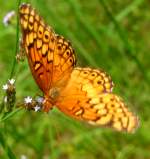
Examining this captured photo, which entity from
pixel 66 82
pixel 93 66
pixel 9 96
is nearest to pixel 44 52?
pixel 66 82

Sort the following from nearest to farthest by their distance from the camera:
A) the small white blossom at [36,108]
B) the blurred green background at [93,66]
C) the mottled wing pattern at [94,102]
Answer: the mottled wing pattern at [94,102] → the small white blossom at [36,108] → the blurred green background at [93,66]

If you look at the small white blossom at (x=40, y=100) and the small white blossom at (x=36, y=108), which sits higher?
the small white blossom at (x=40, y=100)

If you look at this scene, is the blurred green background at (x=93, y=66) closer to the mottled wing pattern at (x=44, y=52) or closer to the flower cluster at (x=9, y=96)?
the mottled wing pattern at (x=44, y=52)

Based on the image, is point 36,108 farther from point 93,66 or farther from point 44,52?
point 93,66

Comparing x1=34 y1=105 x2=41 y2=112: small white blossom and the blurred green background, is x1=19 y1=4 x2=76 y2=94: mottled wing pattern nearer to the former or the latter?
x1=34 y1=105 x2=41 y2=112: small white blossom

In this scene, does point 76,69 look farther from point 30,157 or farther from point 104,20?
point 104,20

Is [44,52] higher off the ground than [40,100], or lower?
higher

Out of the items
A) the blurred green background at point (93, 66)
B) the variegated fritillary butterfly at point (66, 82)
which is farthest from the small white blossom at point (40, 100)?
the blurred green background at point (93, 66)
